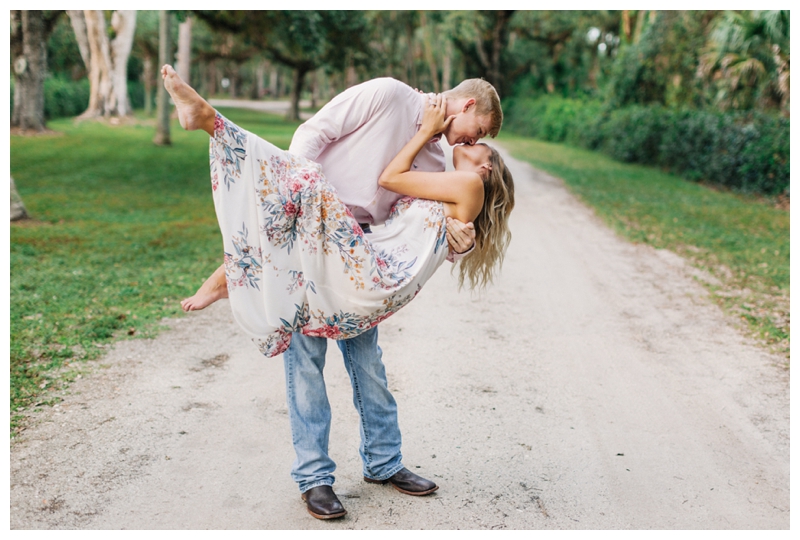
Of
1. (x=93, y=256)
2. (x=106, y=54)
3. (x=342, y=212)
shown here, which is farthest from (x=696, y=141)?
(x=106, y=54)

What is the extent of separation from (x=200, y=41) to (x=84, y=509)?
4467cm

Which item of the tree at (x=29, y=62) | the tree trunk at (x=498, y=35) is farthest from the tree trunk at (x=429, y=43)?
the tree at (x=29, y=62)

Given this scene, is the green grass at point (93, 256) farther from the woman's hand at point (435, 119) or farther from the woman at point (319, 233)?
the woman's hand at point (435, 119)

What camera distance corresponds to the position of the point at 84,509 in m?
2.93

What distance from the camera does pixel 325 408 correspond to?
2938 millimetres

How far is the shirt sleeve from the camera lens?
2576mm

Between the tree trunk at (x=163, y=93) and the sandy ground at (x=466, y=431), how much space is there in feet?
46.1

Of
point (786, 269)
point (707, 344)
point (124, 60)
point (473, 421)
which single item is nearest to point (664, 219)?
point (786, 269)

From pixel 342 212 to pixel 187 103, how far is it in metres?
0.65

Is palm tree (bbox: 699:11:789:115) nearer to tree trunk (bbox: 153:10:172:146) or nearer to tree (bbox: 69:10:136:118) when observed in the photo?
tree trunk (bbox: 153:10:172:146)

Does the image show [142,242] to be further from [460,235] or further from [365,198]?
[460,235]

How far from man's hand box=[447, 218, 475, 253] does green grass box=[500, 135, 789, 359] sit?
12.9ft

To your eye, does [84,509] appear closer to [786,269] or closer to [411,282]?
[411,282]

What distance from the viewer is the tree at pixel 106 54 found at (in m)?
27.4
